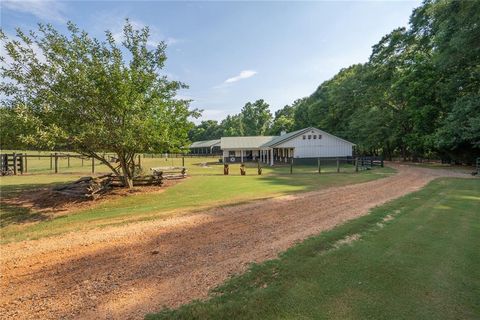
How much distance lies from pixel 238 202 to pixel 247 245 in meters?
4.80

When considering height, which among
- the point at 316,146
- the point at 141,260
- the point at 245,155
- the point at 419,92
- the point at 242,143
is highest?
the point at 419,92

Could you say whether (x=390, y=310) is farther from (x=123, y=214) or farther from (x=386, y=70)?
(x=386, y=70)

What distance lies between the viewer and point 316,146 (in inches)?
1391

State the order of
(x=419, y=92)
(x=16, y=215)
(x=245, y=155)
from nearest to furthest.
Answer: (x=16, y=215), (x=419, y=92), (x=245, y=155)

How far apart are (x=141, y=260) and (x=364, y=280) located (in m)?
4.06

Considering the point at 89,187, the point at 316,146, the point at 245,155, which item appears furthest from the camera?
the point at 245,155

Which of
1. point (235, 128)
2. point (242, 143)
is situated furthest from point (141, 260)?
point (235, 128)

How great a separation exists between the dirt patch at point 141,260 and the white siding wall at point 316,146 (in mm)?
25984

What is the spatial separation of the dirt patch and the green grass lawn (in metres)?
0.50

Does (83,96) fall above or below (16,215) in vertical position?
above

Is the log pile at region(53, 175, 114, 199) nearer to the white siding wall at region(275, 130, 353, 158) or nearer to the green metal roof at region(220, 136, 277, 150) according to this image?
the white siding wall at region(275, 130, 353, 158)

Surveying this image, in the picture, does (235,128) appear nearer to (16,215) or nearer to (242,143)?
(242,143)

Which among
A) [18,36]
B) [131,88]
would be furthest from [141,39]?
[18,36]

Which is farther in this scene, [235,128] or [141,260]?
[235,128]
